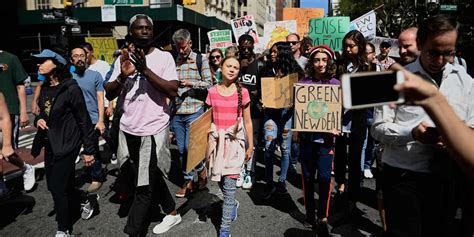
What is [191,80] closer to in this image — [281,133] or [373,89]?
[281,133]

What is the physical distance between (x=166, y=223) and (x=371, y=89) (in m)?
3.26

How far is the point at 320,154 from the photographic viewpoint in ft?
12.6

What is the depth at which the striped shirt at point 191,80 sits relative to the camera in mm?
5176

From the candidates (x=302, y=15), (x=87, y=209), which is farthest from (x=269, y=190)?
(x=302, y=15)

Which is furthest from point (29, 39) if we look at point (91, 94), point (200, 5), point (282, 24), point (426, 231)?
point (426, 231)

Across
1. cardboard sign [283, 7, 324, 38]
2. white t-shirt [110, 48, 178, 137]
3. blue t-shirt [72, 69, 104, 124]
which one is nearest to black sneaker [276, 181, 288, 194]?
white t-shirt [110, 48, 178, 137]

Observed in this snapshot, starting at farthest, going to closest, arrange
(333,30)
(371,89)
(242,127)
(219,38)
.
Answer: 1. (219,38)
2. (333,30)
3. (242,127)
4. (371,89)

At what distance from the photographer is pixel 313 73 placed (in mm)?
4023

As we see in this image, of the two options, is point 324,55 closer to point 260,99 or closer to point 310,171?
point 310,171

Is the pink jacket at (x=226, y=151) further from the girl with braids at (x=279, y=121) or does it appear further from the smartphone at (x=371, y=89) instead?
the smartphone at (x=371, y=89)

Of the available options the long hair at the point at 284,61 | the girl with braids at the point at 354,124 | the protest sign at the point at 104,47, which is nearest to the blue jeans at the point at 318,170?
the girl with braids at the point at 354,124

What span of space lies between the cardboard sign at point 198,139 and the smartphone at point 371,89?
2.49 meters

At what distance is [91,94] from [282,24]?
6254mm

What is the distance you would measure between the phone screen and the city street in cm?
276
